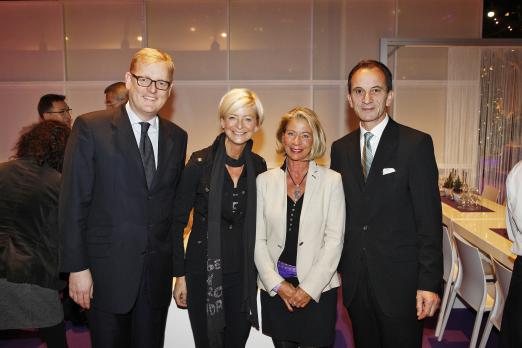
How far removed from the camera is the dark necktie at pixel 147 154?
7.50ft

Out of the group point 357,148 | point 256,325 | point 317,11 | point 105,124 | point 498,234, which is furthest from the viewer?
point 317,11

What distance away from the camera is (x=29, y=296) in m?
3.02

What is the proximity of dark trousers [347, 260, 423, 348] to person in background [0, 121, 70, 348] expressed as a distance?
1.93 m

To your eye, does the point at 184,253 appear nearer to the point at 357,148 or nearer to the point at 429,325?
the point at 357,148

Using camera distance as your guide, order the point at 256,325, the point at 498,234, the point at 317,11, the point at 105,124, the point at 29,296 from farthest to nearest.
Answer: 1. the point at 317,11
2. the point at 498,234
3. the point at 29,296
4. the point at 256,325
5. the point at 105,124

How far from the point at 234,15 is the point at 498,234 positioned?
5.21 meters

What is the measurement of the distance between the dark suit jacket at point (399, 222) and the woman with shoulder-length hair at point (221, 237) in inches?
24.4

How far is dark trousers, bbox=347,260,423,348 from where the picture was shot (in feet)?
7.63

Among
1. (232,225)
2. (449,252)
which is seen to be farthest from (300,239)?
(449,252)

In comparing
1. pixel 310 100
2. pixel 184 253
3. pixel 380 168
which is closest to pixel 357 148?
pixel 380 168

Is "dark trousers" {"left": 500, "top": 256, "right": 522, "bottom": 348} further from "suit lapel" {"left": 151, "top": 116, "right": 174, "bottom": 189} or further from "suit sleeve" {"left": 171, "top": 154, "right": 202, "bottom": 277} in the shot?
"suit lapel" {"left": 151, "top": 116, "right": 174, "bottom": 189}

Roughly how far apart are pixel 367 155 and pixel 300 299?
85cm

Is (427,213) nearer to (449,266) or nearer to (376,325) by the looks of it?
(376,325)

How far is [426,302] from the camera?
226cm
